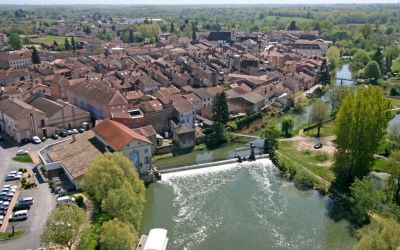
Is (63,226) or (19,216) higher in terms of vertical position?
(63,226)

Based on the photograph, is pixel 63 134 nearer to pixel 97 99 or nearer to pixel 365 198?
pixel 97 99

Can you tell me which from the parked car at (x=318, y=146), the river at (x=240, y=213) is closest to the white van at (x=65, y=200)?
the river at (x=240, y=213)

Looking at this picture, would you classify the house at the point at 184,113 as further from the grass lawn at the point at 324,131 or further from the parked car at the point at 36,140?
the parked car at the point at 36,140

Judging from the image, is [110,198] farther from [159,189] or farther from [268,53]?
[268,53]

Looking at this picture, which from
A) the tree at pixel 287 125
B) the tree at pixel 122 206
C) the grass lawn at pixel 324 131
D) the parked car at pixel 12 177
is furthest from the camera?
the grass lawn at pixel 324 131

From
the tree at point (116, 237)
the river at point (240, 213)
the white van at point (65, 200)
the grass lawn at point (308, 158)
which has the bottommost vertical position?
the river at point (240, 213)

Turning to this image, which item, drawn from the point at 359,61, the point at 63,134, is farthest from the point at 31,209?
the point at 359,61
